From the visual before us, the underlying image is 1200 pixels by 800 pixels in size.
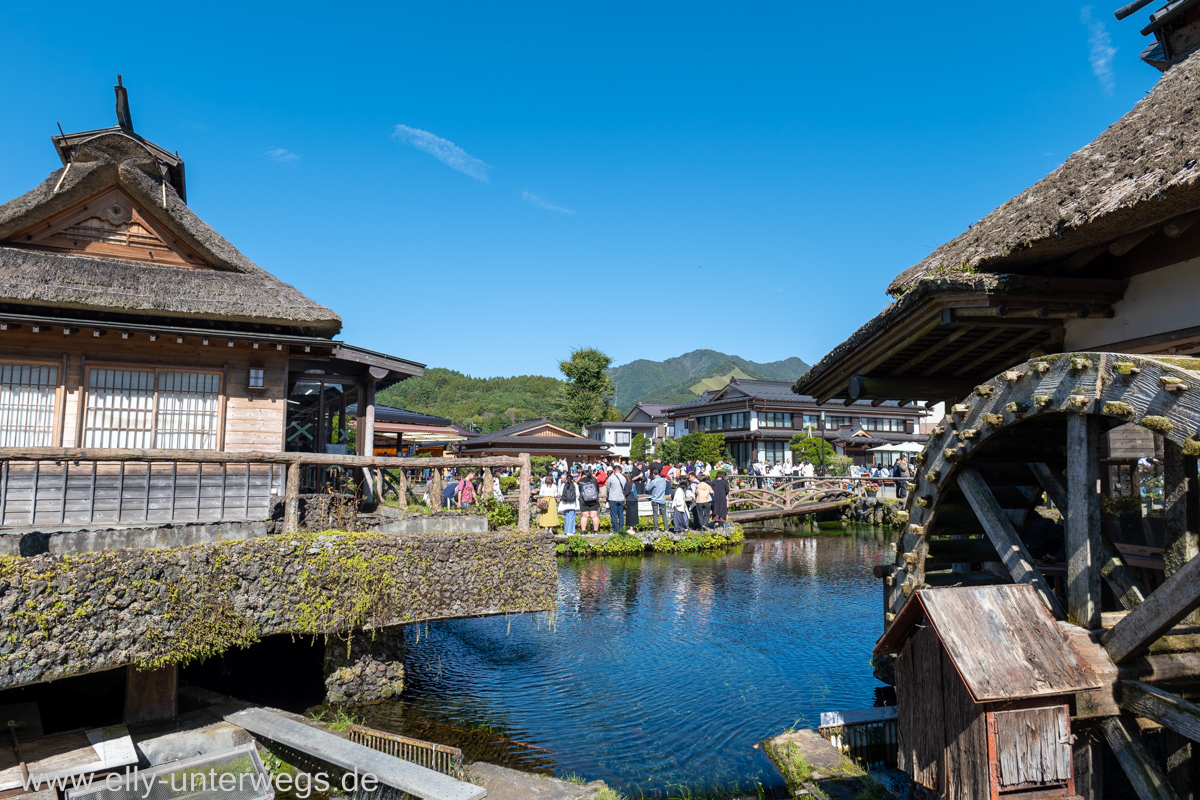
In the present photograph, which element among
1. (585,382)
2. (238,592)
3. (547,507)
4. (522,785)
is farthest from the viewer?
(585,382)

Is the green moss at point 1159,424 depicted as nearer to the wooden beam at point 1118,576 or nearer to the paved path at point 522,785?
the wooden beam at point 1118,576

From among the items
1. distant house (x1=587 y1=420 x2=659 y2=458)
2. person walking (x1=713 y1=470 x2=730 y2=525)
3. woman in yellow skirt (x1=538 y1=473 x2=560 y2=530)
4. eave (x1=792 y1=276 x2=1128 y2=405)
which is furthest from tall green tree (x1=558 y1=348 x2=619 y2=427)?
eave (x1=792 y1=276 x2=1128 y2=405)

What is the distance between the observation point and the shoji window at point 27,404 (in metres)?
9.27

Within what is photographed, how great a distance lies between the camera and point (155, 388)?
9.96 meters

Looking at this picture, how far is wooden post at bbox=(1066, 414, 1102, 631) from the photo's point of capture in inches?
151

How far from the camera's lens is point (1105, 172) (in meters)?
5.01

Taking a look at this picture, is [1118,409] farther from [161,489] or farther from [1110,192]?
[161,489]

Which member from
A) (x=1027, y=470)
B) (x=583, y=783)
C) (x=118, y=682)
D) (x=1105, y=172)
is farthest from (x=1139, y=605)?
(x=118, y=682)

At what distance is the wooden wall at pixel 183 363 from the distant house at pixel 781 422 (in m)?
31.6

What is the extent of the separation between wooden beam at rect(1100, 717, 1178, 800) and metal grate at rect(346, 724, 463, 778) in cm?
453

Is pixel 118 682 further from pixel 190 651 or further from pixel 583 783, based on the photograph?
pixel 583 783

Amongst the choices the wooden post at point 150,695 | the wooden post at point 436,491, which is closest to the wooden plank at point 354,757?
the wooden post at point 150,695

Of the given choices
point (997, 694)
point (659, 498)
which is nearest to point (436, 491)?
point (997, 694)

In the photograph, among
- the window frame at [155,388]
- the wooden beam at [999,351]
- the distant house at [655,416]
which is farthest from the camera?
the distant house at [655,416]
